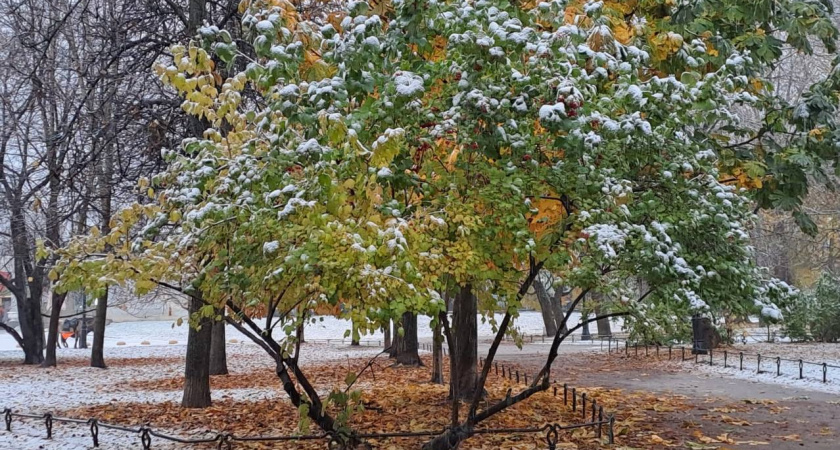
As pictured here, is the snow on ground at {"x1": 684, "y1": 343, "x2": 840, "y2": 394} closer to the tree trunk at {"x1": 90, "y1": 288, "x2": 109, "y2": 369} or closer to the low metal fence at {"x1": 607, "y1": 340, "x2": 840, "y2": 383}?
the low metal fence at {"x1": 607, "y1": 340, "x2": 840, "y2": 383}

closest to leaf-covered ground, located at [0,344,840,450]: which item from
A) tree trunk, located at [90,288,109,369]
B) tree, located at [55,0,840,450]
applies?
tree trunk, located at [90,288,109,369]

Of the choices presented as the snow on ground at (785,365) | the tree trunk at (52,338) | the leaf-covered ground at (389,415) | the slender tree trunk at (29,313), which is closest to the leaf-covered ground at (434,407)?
the leaf-covered ground at (389,415)

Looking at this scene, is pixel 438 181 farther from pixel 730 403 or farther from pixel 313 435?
pixel 730 403

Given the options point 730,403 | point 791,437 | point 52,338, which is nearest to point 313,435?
point 791,437

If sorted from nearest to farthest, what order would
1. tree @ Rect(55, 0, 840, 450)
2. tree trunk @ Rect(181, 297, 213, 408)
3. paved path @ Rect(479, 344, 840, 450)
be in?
tree @ Rect(55, 0, 840, 450) < paved path @ Rect(479, 344, 840, 450) < tree trunk @ Rect(181, 297, 213, 408)

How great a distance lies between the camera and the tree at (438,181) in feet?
18.5

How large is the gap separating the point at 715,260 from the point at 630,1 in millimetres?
3918

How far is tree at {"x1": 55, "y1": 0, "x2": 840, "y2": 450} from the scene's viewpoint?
5.63 meters

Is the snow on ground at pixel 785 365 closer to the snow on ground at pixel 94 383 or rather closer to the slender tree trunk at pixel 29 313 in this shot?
the snow on ground at pixel 94 383

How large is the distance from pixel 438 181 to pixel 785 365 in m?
14.2

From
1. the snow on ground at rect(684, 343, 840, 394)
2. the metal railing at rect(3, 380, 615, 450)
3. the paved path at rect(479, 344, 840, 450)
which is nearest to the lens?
the metal railing at rect(3, 380, 615, 450)

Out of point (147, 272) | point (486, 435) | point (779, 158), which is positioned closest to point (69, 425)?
point (147, 272)

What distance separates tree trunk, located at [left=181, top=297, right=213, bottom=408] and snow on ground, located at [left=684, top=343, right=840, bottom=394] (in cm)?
1099

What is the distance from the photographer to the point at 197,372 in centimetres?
1138
